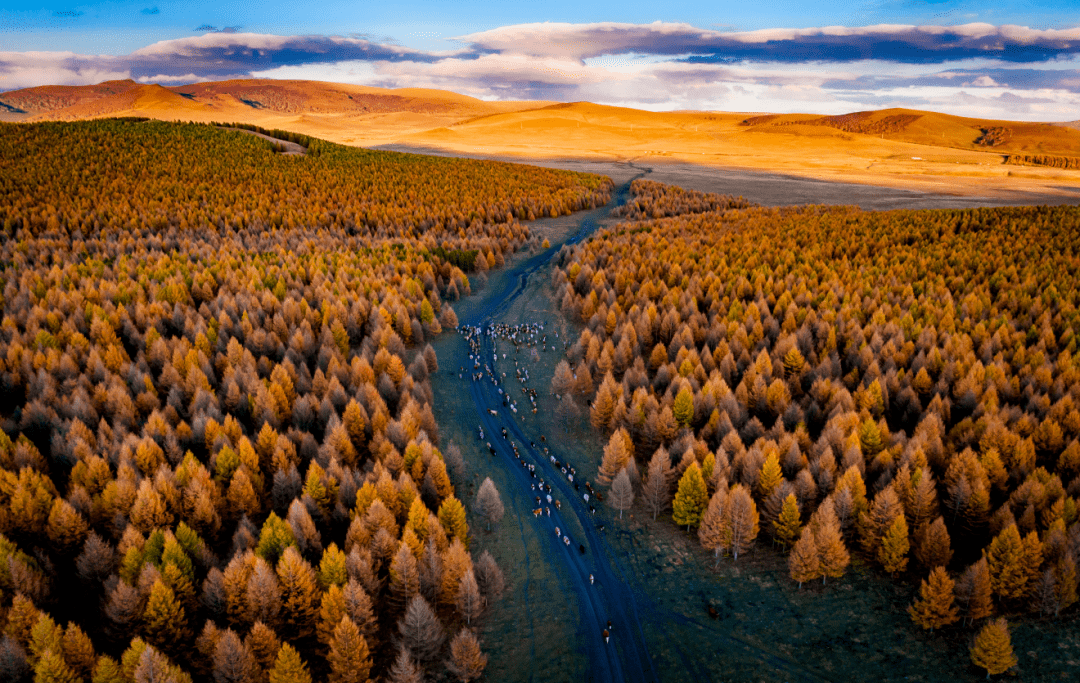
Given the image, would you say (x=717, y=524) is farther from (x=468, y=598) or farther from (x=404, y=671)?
(x=404, y=671)

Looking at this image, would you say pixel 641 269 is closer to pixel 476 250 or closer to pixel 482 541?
pixel 476 250

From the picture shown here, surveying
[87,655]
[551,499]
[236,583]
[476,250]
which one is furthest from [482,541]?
[476,250]

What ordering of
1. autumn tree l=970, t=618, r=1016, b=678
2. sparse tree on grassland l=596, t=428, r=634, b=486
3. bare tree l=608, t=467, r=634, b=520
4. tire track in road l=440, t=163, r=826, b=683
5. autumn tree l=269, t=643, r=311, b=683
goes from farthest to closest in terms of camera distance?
sparse tree on grassland l=596, t=428, r=634, b=486 → bare tree l=608, t=467, r=634, b=520 → tire track in road l=440, t=163, r=826, b=683 → autumn tree l=970, t=618, r=1016, b=678 → autumn tree l=269, t=643, r=311, b=683

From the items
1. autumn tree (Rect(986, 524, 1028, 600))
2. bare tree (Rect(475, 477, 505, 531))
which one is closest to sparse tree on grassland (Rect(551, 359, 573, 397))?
bare tree (Rect(475, 477, 505, 531))

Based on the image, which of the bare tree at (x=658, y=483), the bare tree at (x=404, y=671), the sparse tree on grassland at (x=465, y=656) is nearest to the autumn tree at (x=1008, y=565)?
the bare tree at (x=658, y=483)

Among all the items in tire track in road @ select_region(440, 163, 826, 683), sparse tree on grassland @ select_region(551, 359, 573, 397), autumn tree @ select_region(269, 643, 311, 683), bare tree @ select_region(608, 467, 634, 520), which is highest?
sparse tree on grassland @ select_region(551, 359, 573, 397)

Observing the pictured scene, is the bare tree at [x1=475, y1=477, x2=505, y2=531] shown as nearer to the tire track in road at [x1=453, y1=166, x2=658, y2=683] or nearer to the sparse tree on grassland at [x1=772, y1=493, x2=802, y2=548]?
the tire track in road at [x1=453, y1=166, x2=658, y2=683]

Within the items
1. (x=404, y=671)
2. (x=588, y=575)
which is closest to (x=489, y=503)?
(x=588, y=575)
